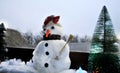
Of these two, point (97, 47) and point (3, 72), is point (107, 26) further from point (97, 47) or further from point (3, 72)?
point (3, 72)

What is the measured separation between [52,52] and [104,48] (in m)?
1.34

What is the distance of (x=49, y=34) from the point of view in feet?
17.6

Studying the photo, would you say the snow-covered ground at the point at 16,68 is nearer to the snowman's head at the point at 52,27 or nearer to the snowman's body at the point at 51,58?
the snowman's body at the point at 51,58

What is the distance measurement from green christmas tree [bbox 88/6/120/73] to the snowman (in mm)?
987

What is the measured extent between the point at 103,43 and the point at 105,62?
39 centimetres

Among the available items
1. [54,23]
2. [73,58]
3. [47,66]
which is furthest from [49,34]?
[73,58]

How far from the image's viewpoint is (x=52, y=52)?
529 cm

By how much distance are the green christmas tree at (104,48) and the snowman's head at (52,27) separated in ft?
3.41

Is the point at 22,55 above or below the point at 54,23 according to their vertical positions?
below

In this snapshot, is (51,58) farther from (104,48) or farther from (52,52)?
(104,48)

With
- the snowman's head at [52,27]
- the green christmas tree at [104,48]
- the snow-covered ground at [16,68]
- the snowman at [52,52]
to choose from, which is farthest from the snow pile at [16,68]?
the green christmas tree at [104,48]

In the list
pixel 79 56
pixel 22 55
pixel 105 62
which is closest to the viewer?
pixel 105 62

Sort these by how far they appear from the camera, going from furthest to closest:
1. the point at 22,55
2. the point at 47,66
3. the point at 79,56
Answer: the point at 22,55 → the point at 79,56 → the point at 47,66

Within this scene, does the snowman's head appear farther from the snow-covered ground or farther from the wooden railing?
the wooden railing
